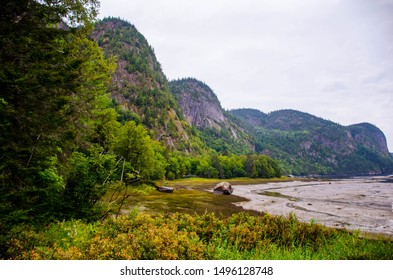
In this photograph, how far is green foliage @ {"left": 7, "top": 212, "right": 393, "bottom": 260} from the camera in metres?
5.19

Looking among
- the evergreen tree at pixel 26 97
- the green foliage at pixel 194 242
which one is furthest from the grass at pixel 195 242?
the evergreen tree at pixel 26 97

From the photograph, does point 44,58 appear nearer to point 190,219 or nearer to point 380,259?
point 190,219

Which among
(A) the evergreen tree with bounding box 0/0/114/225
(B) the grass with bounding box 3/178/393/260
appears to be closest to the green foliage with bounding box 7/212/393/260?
(B) the grass with bounding box 3/178/393/260

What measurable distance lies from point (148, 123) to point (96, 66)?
149 m

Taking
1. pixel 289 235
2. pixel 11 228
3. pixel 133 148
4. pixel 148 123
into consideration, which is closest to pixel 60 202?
pixel 11 228

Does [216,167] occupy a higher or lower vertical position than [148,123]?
lower

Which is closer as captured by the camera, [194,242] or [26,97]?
[194,242]

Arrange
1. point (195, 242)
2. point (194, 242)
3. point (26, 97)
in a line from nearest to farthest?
point (194, 242), point (195, 242), point (26, 97)

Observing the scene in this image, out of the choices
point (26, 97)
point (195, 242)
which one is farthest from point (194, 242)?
point (26, 97)

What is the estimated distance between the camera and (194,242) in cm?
615

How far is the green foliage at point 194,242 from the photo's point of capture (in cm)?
519

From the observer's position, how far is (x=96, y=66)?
1816 cm

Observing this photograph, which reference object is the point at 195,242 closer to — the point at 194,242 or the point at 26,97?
the point at 194,242

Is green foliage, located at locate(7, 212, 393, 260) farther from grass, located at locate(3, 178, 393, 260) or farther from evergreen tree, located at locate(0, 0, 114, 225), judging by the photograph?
evergreen tree, located at locate(0, 0, 114, 225)
